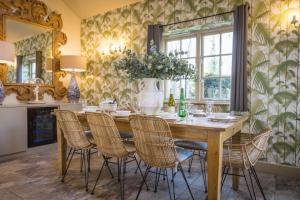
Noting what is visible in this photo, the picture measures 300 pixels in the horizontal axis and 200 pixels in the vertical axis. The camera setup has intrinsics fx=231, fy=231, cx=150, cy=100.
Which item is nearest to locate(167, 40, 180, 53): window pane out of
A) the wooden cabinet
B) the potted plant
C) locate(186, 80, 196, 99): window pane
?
locate(186, 80, 196, 99): window pane

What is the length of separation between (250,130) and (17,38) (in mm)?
4124

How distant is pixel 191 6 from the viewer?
12.2 ft

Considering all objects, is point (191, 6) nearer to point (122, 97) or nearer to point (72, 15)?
point (122, 97)

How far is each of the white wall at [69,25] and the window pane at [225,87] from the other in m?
3.27

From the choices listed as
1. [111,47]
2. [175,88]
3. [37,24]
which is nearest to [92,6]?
[111,47]

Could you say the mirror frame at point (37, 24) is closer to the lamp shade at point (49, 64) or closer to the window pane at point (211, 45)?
the lamp shade at point (49, 64)

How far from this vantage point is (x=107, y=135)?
7.03 ft

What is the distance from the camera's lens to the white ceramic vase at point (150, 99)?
2295mm

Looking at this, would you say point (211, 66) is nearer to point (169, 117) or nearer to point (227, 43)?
point (227, 43)

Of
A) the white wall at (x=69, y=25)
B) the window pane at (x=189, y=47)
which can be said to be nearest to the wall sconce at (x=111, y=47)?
the white wall at (x=69, y=25)

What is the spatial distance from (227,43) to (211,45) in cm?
26

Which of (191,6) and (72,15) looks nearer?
(191,6)

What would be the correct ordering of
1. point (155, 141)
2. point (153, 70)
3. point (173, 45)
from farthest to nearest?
point (173, 45), point (153, 70), point (155, 141)

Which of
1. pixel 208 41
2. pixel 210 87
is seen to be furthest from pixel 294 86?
pixel 208 41
